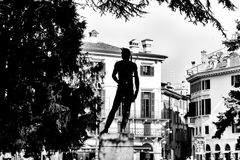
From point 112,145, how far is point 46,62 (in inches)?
323

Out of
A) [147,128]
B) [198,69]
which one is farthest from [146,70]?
[198,69]

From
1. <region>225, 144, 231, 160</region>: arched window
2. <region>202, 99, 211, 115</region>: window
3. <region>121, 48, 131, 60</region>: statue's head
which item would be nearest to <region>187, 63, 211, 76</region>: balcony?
<region>202, 99, 211, 115</region>: window

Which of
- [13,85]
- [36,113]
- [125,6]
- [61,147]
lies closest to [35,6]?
[125,6]

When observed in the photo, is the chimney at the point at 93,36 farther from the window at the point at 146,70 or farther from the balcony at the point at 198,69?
the balcony at the point at 198,69

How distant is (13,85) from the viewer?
689 inches

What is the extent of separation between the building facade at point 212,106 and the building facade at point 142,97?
731 cm

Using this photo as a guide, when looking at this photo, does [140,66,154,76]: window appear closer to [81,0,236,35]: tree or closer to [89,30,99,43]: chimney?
[89,30,99,43]: chimney

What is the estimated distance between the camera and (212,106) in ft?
196

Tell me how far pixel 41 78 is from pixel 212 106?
137ft

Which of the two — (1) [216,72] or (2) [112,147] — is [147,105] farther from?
(2) [112,147]

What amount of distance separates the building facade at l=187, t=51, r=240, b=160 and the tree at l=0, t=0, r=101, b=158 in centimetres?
3057

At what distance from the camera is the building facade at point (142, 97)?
172ft

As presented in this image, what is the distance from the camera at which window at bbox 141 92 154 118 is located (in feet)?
175

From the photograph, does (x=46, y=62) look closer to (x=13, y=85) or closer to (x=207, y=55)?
(x=13, y=85)
